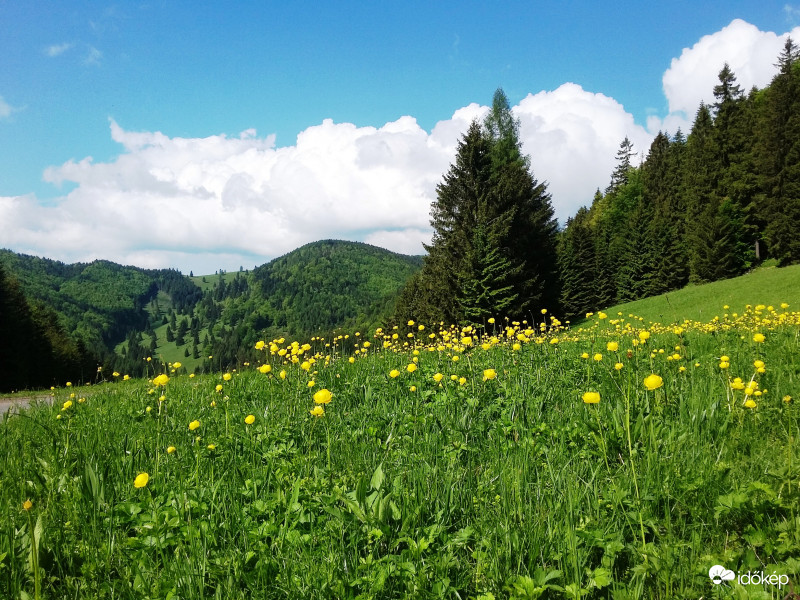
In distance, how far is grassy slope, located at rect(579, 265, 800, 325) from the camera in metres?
22.4

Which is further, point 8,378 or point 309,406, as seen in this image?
point 8,378

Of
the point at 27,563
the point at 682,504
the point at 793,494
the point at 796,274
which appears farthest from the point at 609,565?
the point at 796,274

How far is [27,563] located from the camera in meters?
1.91

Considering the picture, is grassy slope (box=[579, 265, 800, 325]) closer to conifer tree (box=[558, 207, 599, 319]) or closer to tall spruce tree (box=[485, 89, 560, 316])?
tall spruce tree (box=[485, 89, 560, 316])

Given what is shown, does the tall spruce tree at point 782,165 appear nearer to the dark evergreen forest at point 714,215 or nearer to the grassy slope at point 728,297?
the dark evergreen forest at point 714,215

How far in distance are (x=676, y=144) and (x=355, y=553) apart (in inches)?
2884

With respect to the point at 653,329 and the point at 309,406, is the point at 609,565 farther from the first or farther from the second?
the point at 653,329

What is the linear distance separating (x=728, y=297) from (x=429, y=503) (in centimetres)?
3116

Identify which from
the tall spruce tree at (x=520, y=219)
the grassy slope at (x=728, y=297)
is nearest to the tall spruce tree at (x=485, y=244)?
the tall spruce tree at (x=520, y=219)

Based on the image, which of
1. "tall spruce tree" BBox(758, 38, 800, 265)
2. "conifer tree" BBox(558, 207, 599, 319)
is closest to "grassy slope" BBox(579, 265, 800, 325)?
"tall spruce tree" BBox(758, 38, 800, 265)

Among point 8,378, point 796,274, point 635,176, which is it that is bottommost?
point 8,378

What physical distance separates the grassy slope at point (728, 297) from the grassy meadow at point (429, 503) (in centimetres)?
2171

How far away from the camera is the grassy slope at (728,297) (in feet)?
73.4

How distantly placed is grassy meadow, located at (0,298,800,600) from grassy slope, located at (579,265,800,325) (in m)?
21.7
